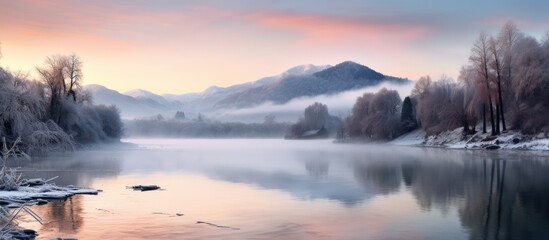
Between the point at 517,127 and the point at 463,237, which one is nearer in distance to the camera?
the point at 463,237

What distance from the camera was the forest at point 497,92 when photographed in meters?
70.4

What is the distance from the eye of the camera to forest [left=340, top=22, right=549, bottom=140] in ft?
231

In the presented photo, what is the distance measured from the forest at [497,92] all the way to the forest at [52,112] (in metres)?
53.5

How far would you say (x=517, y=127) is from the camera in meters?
71.9

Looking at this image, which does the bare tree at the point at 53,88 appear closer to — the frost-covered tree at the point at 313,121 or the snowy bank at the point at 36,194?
the snowy bank at the point at 36,194

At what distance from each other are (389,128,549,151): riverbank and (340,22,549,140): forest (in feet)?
3.43

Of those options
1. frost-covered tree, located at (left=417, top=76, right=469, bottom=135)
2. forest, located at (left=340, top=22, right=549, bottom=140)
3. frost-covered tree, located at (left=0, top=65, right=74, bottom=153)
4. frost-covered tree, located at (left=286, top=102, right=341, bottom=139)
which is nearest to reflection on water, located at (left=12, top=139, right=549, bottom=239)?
frost-covered tree, located at (left=0, top=65, right=74, bottom=153)

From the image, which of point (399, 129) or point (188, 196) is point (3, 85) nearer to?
point (188, 196)

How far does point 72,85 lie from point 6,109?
5420cm

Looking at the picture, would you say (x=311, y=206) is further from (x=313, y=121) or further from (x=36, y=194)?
(x=313, y=121)

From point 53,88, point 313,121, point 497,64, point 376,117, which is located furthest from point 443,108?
point 313,121

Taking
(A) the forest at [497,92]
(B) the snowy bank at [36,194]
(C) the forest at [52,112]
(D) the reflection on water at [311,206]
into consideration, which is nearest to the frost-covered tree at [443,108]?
(A) the forest at [497,92]

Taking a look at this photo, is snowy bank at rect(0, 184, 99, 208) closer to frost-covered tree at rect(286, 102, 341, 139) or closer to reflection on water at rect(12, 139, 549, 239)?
reflection on water at rect(12, 139, 549, 239)

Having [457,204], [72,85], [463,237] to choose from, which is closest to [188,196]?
[457,204]
